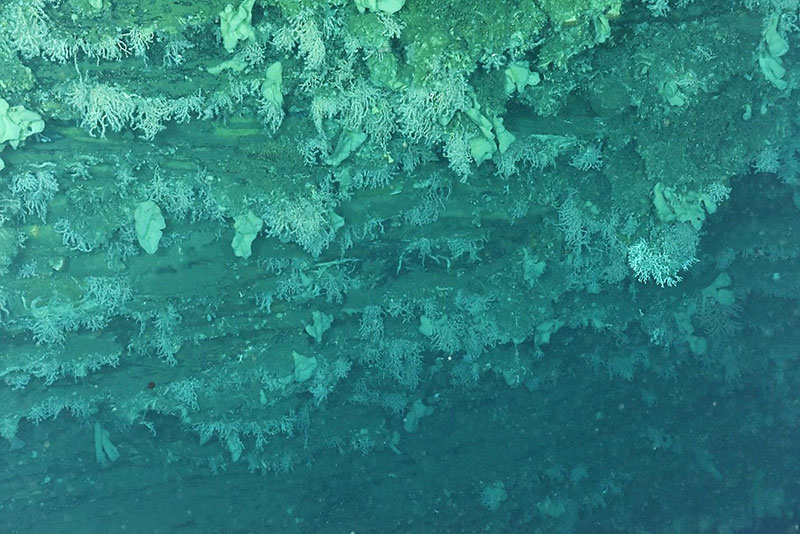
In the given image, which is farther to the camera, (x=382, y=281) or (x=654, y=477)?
(x=654, y=477)

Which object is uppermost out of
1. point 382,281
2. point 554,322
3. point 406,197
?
point 406,197

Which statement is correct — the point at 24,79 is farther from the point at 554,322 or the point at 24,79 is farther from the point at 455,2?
the point at 554,322

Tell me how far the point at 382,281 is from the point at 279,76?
131 centimetres

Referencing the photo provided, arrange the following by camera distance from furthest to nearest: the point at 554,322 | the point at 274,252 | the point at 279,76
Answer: the point at 554,322 < the point at 274,252 < the point at 279,76

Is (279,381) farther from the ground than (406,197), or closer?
closer

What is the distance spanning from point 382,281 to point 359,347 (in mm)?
459

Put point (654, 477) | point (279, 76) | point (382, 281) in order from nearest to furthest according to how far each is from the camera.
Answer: point (279, 76)
point (382, 281)
point (654, 477)

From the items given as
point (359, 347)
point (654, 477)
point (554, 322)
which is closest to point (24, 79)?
point (359, 347)

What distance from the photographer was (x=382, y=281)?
3.31 meters

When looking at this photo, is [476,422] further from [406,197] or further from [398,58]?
[398,58]

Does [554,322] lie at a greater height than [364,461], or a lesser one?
greater

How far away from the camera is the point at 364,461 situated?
3709 millimetres

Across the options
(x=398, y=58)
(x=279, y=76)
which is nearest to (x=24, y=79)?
(x=279, y=76)

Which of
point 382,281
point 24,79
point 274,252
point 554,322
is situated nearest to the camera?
point 24,79
